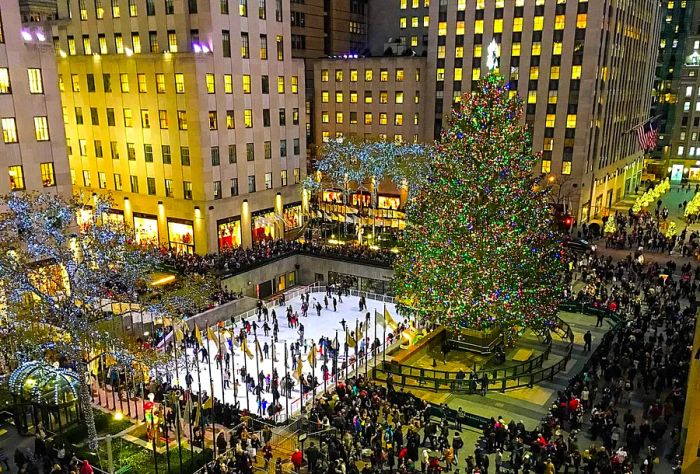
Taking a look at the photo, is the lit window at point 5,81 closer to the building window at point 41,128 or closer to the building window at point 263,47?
the building window at point 41,128

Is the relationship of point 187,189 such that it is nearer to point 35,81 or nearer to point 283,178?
point 283,178

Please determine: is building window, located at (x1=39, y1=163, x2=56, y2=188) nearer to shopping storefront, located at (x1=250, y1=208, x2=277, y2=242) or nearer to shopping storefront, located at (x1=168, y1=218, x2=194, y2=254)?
shopping storefront, located at (x1=168, y1=218, x2=194, y2=254)

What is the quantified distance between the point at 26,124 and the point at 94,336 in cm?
1805

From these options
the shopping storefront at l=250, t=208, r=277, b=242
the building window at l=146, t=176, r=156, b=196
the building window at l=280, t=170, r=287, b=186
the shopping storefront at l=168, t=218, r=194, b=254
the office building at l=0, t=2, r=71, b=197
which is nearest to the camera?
the office building at l=0, t=2, r=71, b=197

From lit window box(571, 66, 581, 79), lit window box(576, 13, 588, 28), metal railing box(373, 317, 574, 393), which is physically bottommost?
metal railing box(373, 317, 574, 393)

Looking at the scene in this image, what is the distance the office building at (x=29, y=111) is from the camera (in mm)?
31000

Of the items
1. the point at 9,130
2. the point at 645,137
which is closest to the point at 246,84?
the point at 9,130

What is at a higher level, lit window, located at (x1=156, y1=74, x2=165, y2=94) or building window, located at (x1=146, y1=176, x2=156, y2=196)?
lit window, located at (x1=156, y1=74, x2=165, y2=94)

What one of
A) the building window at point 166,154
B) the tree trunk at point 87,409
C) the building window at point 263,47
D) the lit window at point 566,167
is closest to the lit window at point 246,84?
the building window at point 263,47

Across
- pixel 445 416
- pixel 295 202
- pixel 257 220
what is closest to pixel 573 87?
pixel 295 202

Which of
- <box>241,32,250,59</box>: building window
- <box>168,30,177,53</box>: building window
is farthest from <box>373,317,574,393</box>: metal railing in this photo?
<box>168,30,177,53</box>: building window

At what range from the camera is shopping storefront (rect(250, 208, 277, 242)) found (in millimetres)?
49562

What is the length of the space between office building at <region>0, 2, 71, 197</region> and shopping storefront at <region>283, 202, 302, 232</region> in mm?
22060

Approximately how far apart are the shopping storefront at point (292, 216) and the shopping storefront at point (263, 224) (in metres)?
1.76
